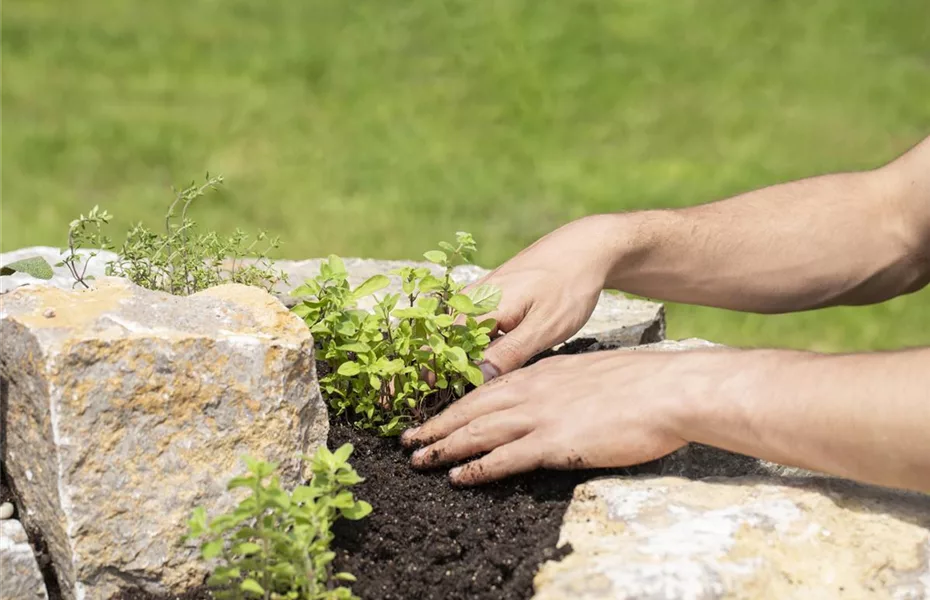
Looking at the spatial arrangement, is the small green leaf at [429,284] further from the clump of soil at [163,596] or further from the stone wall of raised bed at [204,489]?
the clump of soil at [163,596]

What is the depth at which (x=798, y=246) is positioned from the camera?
3295mm

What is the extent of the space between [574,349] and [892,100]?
260 inches

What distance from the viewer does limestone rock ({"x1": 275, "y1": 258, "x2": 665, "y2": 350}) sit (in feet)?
11.4

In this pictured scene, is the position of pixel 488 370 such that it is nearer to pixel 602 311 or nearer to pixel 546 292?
pixel 546 292

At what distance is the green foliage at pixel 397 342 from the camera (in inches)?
101

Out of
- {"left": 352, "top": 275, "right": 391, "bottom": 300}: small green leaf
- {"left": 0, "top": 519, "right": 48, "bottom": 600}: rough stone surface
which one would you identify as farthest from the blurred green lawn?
{"left": 0, "top": 519, "right": 48, "bottom": 600}: rough stone surface

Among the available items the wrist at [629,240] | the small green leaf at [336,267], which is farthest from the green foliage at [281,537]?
the wrist at [629,240]

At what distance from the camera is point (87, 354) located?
2143mm

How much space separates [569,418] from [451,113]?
20.5ft

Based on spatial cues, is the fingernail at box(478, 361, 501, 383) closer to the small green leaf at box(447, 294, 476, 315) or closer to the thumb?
the thumb

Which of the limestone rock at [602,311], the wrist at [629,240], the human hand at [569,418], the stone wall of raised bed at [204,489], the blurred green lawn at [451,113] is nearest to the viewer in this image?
the stone wall of raised bed at [204,489]

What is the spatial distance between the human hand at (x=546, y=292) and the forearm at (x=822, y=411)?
0.53 meters

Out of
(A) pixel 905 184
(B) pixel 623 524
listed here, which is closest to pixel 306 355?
(B) pixel 623 524

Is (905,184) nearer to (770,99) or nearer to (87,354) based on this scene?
(87,354)
